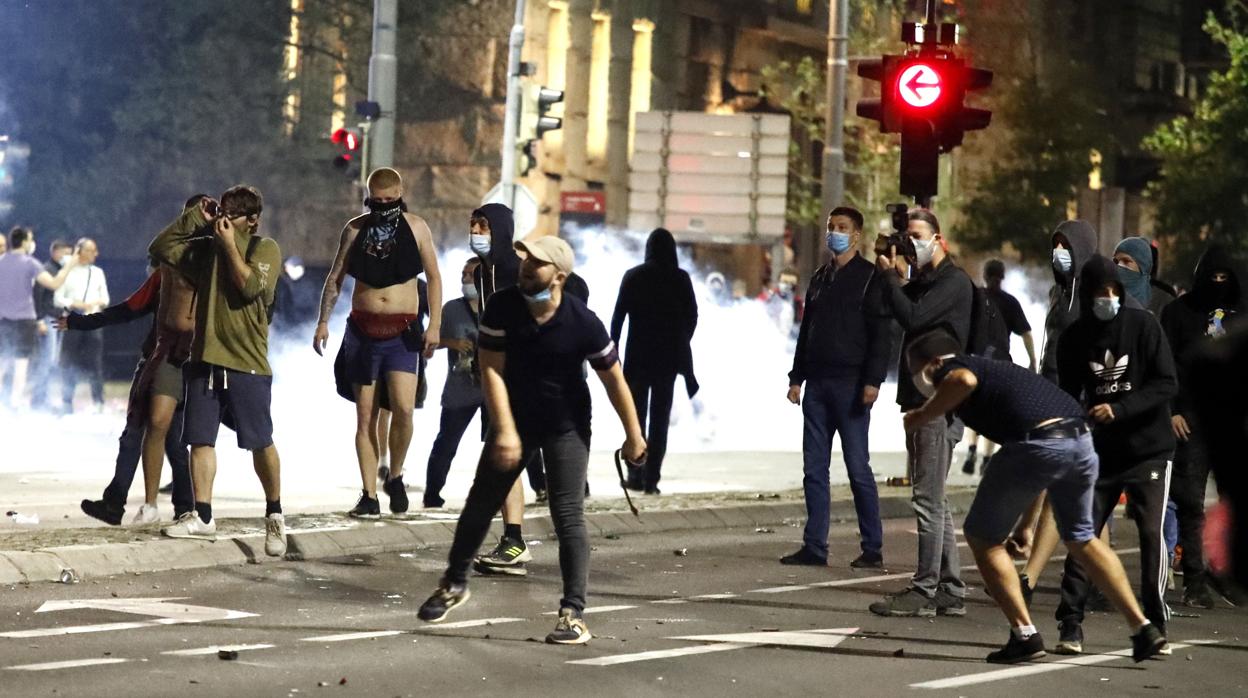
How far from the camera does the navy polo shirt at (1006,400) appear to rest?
343 inches

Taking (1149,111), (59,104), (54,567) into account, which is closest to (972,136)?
(1149,111)

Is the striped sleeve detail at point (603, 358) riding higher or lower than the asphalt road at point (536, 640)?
higher

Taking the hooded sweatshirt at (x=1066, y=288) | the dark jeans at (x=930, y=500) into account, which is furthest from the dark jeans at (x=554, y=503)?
the hooded sweatshirt at (x=1066, y=288)

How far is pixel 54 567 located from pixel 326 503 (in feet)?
13.4

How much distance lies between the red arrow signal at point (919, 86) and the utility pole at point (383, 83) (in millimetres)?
10458

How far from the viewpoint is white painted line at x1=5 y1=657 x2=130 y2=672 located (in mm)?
8023

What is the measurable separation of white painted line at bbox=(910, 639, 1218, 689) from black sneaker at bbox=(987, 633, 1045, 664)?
1.6 inches

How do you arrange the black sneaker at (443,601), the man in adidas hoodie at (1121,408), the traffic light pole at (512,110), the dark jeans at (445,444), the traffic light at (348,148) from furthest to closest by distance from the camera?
the traffic light pole at (512,110) < the traffic light at (348,148) < the dark jeans at (445,444) < the man in adidas hoodie at (1121,408) < the black sneaker at (443,601)

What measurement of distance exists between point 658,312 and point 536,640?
23.8 ft

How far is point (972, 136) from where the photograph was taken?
54156 millimetres

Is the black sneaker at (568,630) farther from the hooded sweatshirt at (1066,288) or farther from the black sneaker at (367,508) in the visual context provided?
the black sneaker at (367,508)

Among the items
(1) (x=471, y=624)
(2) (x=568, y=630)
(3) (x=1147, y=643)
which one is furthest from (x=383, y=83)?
(3) (x=1147, y=643)

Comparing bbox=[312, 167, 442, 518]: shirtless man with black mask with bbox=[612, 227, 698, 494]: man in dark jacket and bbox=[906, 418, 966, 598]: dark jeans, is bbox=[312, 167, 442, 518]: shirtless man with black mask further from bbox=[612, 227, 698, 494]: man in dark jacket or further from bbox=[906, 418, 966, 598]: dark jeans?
bbox=[906, 418, 966, 598]: dark jeans

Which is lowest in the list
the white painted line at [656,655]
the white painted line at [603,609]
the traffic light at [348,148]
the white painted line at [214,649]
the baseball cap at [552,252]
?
the white painted line at [603,609]
